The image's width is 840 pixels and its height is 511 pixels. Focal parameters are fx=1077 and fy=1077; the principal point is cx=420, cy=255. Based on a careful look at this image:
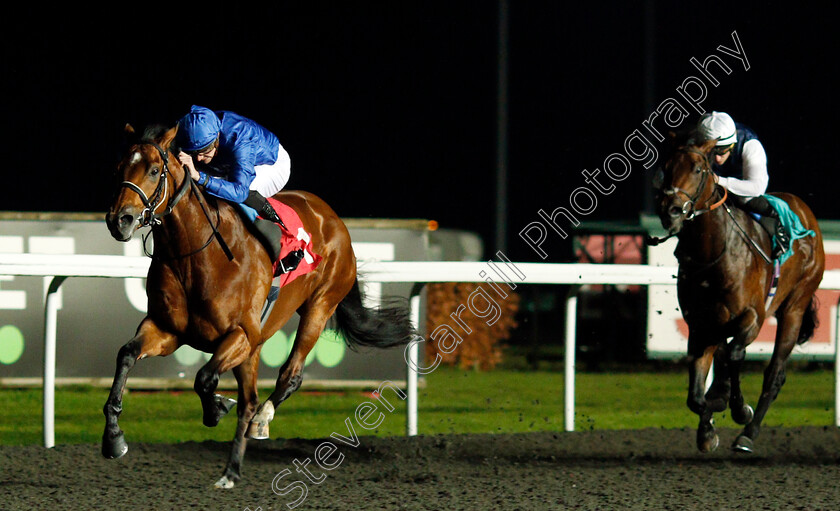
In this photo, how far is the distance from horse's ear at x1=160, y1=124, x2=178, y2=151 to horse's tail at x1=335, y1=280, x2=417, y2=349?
158 cm

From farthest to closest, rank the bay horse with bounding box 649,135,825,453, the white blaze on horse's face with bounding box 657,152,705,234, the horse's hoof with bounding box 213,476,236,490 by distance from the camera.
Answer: the bay horse with bounding box 649,135,825,453 → the white blaze on horse's face with bounding box 657,152,705,234 → the horse's hoof with bounding box 213,476,236,490

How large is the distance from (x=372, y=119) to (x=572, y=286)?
1218cm

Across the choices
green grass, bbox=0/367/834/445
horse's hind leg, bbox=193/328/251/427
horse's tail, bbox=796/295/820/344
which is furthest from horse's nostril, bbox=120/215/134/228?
horse's tail, bbox=796/295/820/344

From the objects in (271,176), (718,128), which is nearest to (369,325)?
(271,176)

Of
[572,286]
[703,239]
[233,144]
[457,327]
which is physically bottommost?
[457,327]

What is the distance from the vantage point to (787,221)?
4934mm

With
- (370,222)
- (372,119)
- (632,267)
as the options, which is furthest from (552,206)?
(632,267)

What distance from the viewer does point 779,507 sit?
3.70 metres

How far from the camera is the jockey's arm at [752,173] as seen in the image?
15.9 ft

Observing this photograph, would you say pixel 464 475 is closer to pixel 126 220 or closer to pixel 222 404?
pixel 222 404

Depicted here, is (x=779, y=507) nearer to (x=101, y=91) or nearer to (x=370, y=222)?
(x=370, y=222)

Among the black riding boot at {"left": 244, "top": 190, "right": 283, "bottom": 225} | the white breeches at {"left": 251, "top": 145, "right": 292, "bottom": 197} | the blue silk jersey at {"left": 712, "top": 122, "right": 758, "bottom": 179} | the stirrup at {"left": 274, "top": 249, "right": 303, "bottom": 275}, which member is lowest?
the stirrup at {"left": 274, "top": 249, "right": 303, "bottom": 275}

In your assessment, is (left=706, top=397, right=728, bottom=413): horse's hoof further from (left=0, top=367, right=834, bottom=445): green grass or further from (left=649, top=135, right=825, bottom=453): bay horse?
(left=0, top=367, right=834, bottom=445): green grass

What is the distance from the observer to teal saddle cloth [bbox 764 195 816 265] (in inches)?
194
